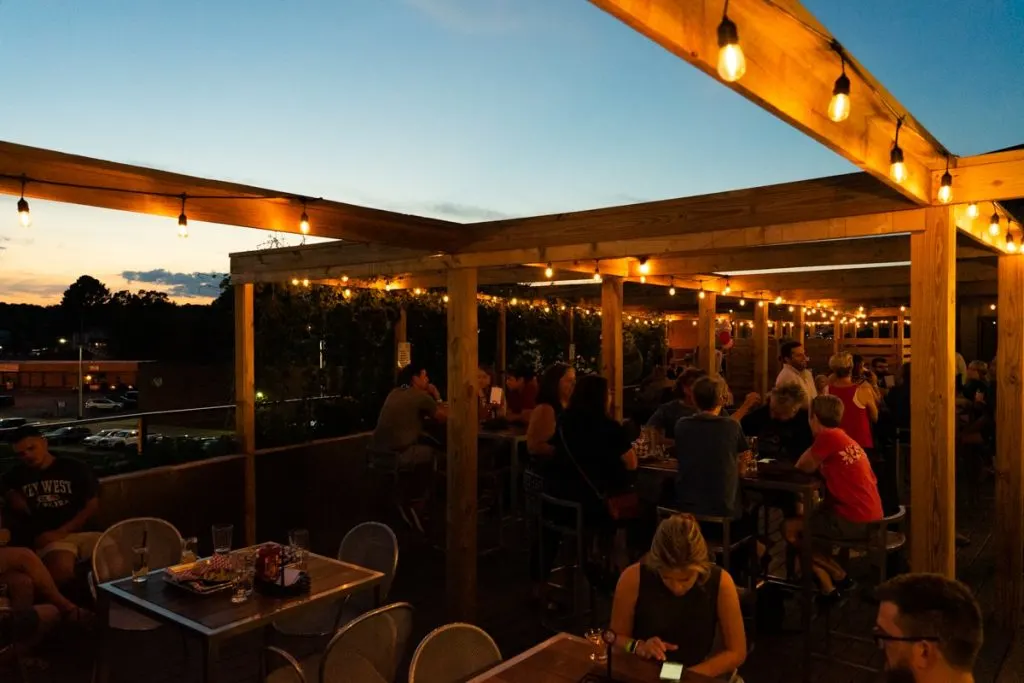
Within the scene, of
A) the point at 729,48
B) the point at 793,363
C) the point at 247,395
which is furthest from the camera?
the point at 793,363

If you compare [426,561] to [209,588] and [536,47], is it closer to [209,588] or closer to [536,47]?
[209,588]

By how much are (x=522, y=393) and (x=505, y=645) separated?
3235mm

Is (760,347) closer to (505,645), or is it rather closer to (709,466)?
(709,466)

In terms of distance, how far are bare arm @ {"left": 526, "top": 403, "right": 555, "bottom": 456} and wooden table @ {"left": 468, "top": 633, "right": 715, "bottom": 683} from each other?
7.95 ft

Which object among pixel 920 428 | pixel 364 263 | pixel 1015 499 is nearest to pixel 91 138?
pixel 364 263

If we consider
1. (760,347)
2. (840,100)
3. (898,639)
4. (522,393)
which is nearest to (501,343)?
(522,393)

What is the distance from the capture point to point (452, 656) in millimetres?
2352

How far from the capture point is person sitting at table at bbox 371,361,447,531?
6.38 metres

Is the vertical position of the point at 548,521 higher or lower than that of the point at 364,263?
lower

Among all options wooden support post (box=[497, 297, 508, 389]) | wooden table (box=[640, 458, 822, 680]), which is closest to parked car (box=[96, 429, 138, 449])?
wooden table (box=[640, 458, 822, 680])

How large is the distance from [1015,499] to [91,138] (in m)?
8.13

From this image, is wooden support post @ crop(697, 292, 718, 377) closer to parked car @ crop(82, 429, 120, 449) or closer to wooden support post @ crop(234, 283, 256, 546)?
wooden support post @ crop(234, 283, 256, 546)

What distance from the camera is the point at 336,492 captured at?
6895 mm

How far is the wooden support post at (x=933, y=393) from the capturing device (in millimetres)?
3270
